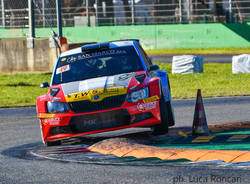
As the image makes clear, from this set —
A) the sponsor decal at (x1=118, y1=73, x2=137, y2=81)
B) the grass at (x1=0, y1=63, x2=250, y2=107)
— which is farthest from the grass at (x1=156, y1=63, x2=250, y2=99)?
the sponsor decal at (x1=118, y1=73, x2=137, y2=81)

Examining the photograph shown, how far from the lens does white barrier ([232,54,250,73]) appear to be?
21953mm

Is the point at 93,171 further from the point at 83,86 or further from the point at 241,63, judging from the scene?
Result: the point at 241,63

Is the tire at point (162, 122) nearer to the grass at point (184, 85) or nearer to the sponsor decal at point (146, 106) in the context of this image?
the sponsor decal at point (146, 106)

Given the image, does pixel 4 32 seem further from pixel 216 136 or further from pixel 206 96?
pixel 216 136

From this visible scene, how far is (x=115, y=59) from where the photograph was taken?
10.6 metres

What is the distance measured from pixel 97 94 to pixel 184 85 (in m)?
11.0

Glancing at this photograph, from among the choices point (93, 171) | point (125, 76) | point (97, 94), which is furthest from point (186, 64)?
point (93, 171)

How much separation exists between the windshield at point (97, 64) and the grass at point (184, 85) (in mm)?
6611

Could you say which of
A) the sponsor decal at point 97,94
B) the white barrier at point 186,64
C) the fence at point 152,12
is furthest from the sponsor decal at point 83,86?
the fence at point 152,12

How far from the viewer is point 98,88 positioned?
31.0ft

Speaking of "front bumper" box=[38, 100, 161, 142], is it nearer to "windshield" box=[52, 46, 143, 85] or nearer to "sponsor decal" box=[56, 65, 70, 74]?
"windshield" box=[52, 46, 143, 85]

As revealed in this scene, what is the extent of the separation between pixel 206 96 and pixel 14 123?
233 inches

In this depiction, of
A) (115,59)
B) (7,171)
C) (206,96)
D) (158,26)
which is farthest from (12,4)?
(7,171)

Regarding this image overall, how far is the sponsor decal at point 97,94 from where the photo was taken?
30.6 feet
